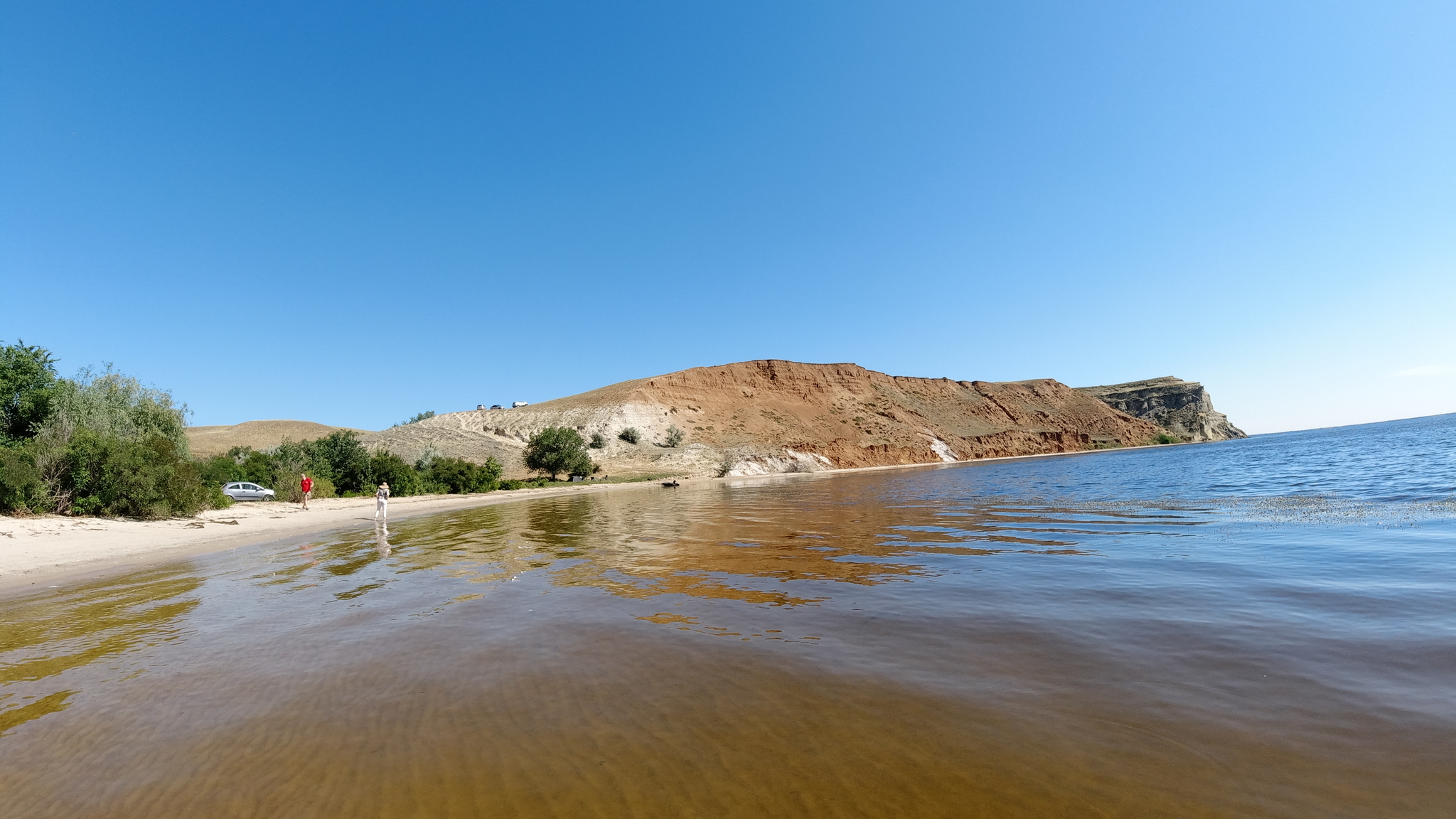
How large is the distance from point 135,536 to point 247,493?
19.9 metres

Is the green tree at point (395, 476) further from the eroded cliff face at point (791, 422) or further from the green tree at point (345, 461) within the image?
the eroded cliff face at point (791, 422)

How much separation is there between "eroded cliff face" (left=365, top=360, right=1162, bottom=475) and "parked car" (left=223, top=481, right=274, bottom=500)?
2670cm

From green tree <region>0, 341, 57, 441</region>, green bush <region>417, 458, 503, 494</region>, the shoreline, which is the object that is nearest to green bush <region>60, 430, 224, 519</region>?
the shoreline

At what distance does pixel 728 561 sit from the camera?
12078 millimetres

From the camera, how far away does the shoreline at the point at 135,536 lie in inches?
543

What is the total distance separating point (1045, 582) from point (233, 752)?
9.45 metres

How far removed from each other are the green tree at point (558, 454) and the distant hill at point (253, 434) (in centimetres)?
4918

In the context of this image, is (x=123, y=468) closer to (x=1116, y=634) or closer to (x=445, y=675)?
(x=445, y=675)

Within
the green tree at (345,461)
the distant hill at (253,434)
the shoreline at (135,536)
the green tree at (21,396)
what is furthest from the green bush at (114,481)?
the distant hill at (253,434)

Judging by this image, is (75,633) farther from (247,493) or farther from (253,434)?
(253,434)

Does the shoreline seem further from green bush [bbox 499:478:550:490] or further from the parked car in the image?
green bush [bbox 499:478:550:490]

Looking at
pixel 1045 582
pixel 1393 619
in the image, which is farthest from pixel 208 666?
pixel 1393 619

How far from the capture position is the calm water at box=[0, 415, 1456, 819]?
12.0 ft

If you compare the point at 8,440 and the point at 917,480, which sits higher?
the point at 8,440
